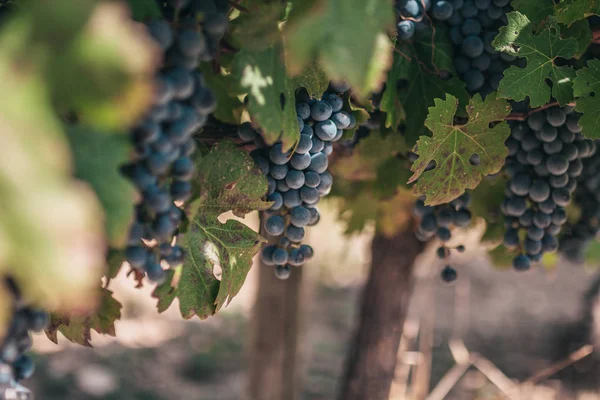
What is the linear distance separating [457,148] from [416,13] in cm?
26

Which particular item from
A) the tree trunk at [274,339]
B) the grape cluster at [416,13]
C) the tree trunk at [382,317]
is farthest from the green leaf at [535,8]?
A: the tree trunk at [274,339]

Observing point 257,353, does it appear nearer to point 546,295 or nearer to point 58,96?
point 58,96

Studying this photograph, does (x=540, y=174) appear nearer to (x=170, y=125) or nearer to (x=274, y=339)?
(x=170, y=125)

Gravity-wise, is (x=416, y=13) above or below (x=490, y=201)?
above

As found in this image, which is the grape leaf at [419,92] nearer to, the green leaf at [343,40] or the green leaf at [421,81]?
the green leaf at [421,81]

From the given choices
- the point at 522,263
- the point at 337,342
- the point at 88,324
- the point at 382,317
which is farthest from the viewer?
the point at 337,342

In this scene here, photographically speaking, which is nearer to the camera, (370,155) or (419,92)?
(419,92)

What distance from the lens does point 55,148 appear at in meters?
0.56

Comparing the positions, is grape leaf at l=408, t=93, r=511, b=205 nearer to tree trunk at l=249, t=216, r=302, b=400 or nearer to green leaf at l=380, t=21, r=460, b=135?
green leaf at l=380, t=21, r=460, b=135

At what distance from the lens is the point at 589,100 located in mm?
1118

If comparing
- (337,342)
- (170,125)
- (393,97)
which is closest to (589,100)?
(393,97)

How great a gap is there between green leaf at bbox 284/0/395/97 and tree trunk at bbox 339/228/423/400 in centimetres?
135

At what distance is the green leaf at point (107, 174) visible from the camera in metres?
0.63

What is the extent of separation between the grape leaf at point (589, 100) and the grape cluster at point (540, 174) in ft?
0.32
